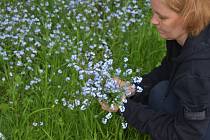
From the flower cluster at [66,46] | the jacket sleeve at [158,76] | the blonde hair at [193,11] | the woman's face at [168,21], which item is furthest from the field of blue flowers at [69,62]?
the blonde hair at [193,11]

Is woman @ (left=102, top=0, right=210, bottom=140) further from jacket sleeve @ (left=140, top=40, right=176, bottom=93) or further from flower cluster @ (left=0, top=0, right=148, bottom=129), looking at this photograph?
jacket sleeve @ (left=140, top=40, right=176, bottom=93)

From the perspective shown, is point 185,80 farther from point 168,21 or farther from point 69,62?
point 69,62

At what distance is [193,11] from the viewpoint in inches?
98.1

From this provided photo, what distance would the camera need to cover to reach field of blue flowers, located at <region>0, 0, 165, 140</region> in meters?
3.15

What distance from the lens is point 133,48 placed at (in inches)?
163

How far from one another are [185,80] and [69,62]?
1.42 metres

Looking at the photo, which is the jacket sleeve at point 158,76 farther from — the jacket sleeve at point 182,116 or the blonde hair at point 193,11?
the blonde hair at point 193,11

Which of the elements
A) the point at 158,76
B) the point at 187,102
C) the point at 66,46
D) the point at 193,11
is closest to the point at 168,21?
the point at 193,11

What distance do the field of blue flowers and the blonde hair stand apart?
51 centimetres

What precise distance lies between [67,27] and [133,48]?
65 centimetres

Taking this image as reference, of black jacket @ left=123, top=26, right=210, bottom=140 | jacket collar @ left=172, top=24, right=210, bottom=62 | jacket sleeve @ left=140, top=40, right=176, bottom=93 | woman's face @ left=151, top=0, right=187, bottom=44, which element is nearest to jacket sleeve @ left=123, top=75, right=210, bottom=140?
black jacket @ left=123, top=26, right=210, bottom=140

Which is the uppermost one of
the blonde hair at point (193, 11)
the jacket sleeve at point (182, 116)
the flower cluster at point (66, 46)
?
the blonde hair at point (193, 11)

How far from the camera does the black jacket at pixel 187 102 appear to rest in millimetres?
2482

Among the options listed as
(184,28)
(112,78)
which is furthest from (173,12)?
(112,78)
